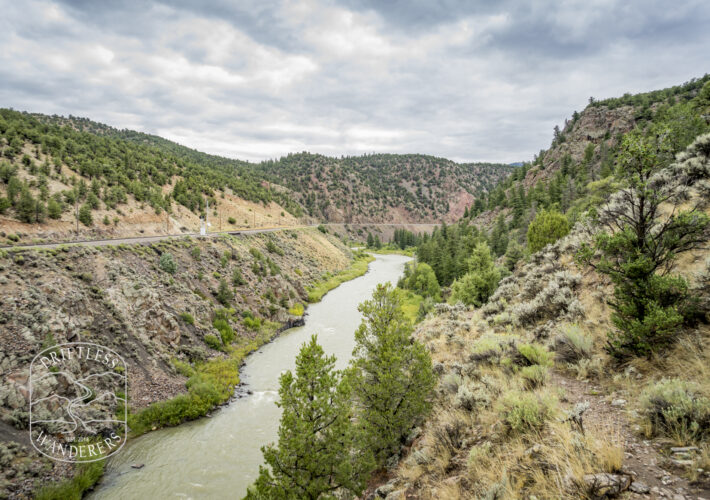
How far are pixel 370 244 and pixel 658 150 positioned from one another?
134024 mm

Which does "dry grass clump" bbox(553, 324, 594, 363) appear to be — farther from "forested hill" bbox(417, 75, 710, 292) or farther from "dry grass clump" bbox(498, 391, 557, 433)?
"forested hill" bbox(417, 75, 710, 292)

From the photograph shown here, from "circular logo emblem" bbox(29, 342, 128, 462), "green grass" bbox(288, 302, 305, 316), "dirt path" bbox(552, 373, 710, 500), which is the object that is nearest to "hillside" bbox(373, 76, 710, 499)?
"dirt path" bbox(552, 373, 710, 500)

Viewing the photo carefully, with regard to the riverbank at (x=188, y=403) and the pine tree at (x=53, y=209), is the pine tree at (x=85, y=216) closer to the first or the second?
the pine tree at (x=53, y=209)

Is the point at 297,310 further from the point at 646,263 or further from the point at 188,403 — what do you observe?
the point at 646,263

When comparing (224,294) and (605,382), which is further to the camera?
(224,294)

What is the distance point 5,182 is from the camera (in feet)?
93.0

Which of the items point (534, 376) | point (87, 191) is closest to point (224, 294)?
point (87, 191)

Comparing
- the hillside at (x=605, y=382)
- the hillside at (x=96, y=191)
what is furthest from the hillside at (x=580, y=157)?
the hillside at (x=96, y=191)

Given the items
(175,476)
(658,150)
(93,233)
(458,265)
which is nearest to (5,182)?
(93,233)

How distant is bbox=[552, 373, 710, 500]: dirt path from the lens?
4043mm

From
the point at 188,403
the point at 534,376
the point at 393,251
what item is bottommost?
the point at 188,403

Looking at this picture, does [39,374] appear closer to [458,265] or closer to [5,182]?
[5,182]

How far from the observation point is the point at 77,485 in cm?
1211

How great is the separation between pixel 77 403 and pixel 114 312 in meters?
6.21
